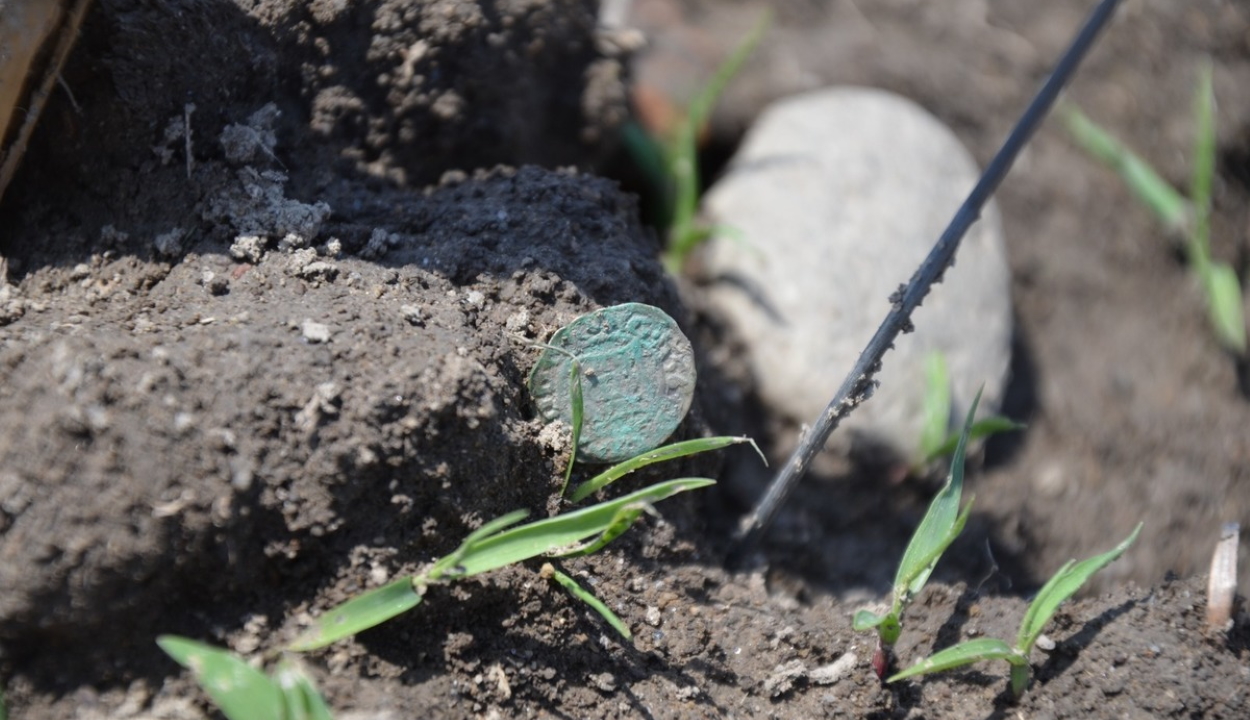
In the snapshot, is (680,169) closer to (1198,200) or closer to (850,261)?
(850,261)

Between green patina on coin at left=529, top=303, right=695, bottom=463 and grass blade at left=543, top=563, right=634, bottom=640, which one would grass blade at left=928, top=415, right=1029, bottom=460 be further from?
grass blade at left=543, top=563, right=634, bottom=640

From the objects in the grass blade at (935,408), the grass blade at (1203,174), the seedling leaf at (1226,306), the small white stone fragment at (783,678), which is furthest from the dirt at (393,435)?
the grass blade at (1203,174)

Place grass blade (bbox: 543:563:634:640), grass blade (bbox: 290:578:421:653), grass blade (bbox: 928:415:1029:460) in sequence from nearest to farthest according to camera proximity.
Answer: grass blade (bbox: 290:578:421:653) < grass blade (bbox: 543:563:634:640) < grass blade (bbox: 928:415:1029:460)

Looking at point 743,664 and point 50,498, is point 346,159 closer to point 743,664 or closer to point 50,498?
point 50,498

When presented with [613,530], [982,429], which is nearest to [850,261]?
[982,429]

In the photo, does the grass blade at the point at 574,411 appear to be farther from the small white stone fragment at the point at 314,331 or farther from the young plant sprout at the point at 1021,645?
the young plant sprout at the point at 1021,645

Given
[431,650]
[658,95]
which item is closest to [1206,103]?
[658,95]

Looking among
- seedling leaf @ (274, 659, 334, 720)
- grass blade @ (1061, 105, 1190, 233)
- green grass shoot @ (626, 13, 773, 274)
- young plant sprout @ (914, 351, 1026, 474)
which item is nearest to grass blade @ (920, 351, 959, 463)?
young plant sprout @ (914, 351, 1026, 474)
